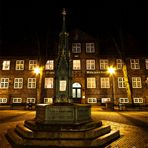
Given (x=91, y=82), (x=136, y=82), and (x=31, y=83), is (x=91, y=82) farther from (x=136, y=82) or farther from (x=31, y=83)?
(x=31, y=83)

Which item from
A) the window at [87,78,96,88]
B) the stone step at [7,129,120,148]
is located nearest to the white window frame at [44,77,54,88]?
the window at [87,78,96,88]

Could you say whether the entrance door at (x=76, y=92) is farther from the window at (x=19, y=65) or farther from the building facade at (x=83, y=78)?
the window at (x=19, y=65)

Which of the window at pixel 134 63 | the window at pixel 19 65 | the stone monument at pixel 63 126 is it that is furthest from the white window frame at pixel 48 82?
the stone monument at pixel 63 126

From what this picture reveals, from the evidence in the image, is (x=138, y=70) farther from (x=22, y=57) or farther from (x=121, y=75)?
(x=22, y=57)

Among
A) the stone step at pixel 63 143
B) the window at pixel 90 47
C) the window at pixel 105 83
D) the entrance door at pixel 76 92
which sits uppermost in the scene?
the window at pixel 90 47

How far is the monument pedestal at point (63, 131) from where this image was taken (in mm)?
6816

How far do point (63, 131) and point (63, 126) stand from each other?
43cm

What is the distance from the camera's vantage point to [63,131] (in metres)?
7.28

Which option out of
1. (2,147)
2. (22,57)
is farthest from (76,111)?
(22,57)

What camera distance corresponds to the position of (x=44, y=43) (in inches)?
1155

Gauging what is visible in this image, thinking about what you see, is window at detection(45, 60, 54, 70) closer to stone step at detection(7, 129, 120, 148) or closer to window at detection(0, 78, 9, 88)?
window at detection(0, 78, 9, 88)

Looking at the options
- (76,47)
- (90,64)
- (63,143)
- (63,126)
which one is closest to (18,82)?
(76,47)

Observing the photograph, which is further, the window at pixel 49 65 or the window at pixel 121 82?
the window at pixel 49 65

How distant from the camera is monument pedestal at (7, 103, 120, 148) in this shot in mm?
6816
